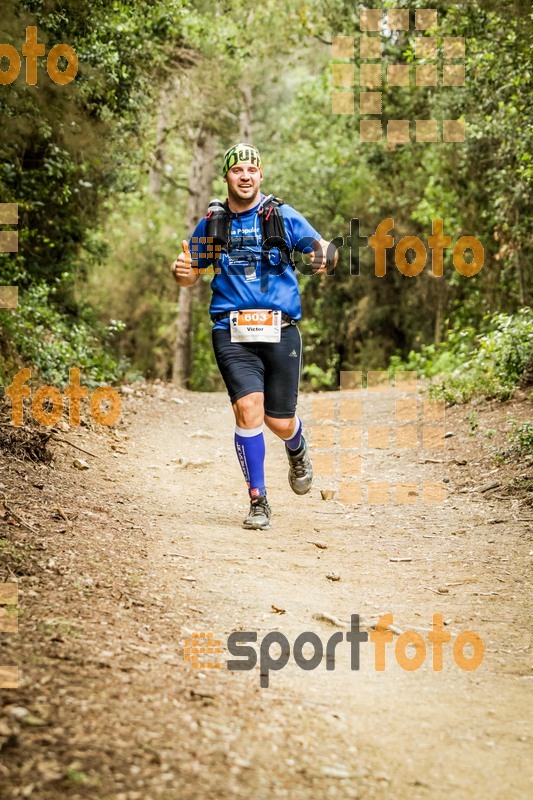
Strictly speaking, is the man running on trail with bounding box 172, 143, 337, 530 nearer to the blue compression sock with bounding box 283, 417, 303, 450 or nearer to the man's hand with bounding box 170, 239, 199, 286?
the man's hand with bounding box 170, 239, 199, 286

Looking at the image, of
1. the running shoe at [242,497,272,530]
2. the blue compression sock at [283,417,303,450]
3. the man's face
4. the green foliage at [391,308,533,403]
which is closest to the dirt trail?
the running shoe at [242,497,272,530]

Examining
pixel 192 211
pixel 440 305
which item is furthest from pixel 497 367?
pixel 192 211

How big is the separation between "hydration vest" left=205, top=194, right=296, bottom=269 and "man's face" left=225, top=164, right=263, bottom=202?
128 mm

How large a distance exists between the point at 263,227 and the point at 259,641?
3.18 metres

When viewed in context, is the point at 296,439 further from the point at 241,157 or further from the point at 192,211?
the point at 192,211

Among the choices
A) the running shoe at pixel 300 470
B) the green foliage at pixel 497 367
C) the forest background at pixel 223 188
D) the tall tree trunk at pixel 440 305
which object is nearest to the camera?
the running shoe at pixel 300 470

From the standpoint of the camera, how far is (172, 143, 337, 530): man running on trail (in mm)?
5977

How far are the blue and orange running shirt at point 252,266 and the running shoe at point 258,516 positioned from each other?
131 centimetres

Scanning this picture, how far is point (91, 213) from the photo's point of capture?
14.5 m

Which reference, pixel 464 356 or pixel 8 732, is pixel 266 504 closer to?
pixel 8 732

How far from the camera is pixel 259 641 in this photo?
3.76 metres

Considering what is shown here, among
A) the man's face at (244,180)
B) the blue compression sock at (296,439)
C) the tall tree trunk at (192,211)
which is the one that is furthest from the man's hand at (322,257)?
the tall tree trunk at (192,211)

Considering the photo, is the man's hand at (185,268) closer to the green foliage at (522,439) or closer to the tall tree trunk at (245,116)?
the green foliage at (522,439)

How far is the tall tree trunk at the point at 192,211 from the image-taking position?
23.7m
